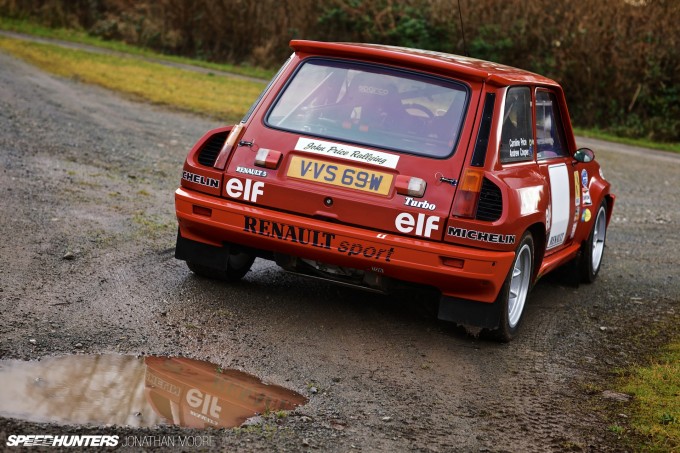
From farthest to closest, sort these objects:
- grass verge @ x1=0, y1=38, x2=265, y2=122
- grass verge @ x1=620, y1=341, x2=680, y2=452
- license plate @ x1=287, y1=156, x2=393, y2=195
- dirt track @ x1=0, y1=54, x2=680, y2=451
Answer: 1. grass verge @ x1=0, y1=38, x2=265, y2=122
2. license plate @ x1=287, y1=156, x2=393, y2=195
3. grass verge @ x1=620, y1=341, x2=680, y2=452
4. dirt track @ x1=0, y1=54, x2=680, y2=451

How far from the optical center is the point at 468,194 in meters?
5.90

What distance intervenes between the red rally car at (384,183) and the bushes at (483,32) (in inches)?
722

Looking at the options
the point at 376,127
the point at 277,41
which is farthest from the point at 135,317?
the point at 277,41

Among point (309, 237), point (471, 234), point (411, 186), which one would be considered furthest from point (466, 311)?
point (309, 237)

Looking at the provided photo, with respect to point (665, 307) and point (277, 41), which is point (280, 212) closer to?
point (665, 307)

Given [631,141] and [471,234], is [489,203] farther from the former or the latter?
[631,141]

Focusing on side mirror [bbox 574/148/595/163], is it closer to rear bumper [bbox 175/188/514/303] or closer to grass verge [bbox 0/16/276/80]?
rear bumper [bbox 175/188/514/303]

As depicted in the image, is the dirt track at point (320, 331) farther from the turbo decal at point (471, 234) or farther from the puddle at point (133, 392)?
the turbo decal at point (471, 234)

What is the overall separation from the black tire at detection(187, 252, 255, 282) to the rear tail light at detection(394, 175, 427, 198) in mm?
1327

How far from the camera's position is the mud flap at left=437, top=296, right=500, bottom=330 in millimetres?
6109

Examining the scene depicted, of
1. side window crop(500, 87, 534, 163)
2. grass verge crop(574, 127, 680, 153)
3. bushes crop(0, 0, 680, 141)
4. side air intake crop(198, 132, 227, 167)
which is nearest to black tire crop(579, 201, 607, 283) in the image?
side window crop(500, 87, 534, 163)

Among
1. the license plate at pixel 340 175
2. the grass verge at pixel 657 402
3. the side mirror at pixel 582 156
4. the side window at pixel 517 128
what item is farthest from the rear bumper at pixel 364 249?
the side mirror at pixel 582 156

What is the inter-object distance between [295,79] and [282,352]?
1.90 meters

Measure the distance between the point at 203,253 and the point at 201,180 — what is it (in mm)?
554
